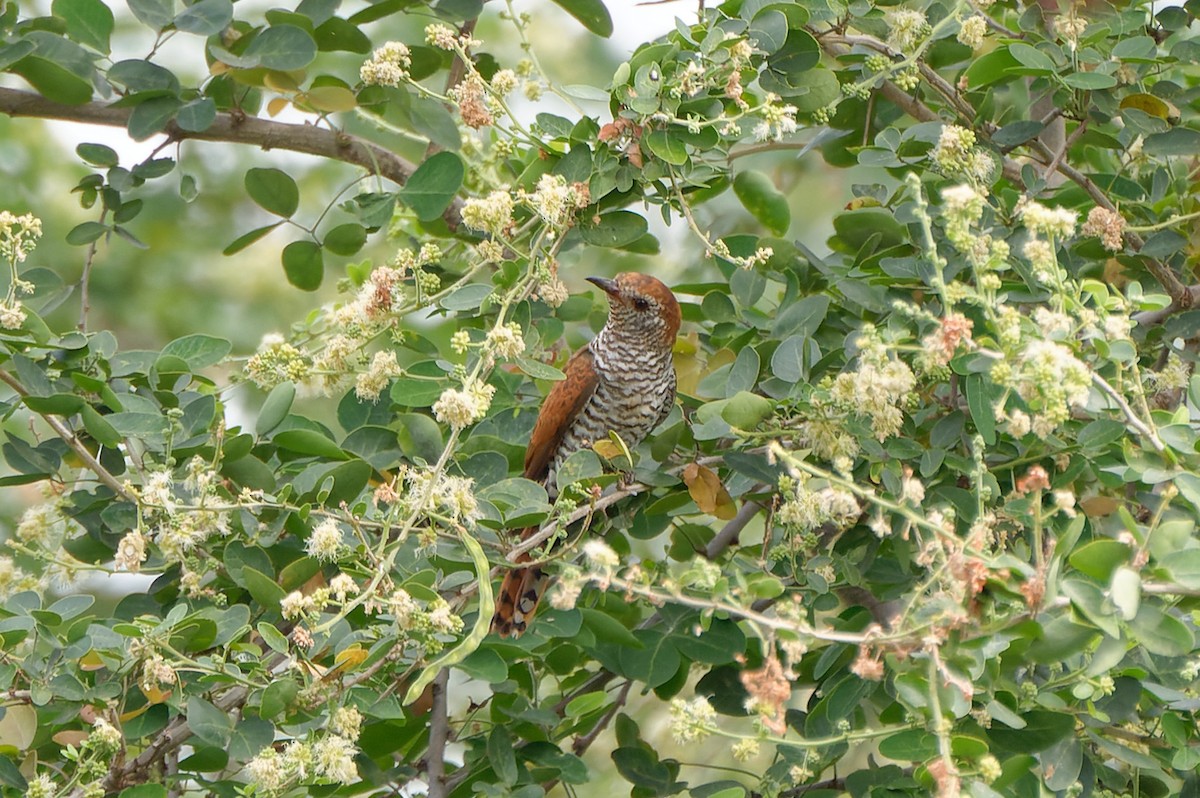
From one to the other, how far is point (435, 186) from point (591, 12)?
567 millimetres

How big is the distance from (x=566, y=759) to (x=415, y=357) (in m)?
1.26

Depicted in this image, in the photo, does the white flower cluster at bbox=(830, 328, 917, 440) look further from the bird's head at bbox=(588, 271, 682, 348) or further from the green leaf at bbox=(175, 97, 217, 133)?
the green leaf at bbox=(175, 97, 217, 133)

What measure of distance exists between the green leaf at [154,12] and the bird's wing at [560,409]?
3.69ft

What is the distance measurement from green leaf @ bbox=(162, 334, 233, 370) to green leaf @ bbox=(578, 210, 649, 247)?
0.70 m

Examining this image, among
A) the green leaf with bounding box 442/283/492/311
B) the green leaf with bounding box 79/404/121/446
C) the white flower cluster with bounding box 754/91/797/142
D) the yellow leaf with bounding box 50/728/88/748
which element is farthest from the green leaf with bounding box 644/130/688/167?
the yellow leaf with bounding box 50/728/88/748

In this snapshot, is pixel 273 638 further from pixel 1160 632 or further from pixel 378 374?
pixel 1160 632

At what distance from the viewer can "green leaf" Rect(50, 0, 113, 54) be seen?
2.43 meters

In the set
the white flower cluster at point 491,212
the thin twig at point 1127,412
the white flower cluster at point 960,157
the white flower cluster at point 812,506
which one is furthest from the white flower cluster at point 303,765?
the white flower cluster at point 960,157

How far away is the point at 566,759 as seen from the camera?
7.29 feet

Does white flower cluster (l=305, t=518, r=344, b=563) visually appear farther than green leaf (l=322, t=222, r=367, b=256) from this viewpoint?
No

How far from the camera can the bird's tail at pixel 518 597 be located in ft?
9.99

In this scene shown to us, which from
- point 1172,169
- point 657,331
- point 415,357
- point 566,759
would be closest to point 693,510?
point 566,759

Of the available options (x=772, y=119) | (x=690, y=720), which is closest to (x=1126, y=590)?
(x=690, y=720)

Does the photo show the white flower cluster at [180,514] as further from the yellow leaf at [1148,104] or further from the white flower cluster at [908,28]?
the yellow leaf at [1148,104]
